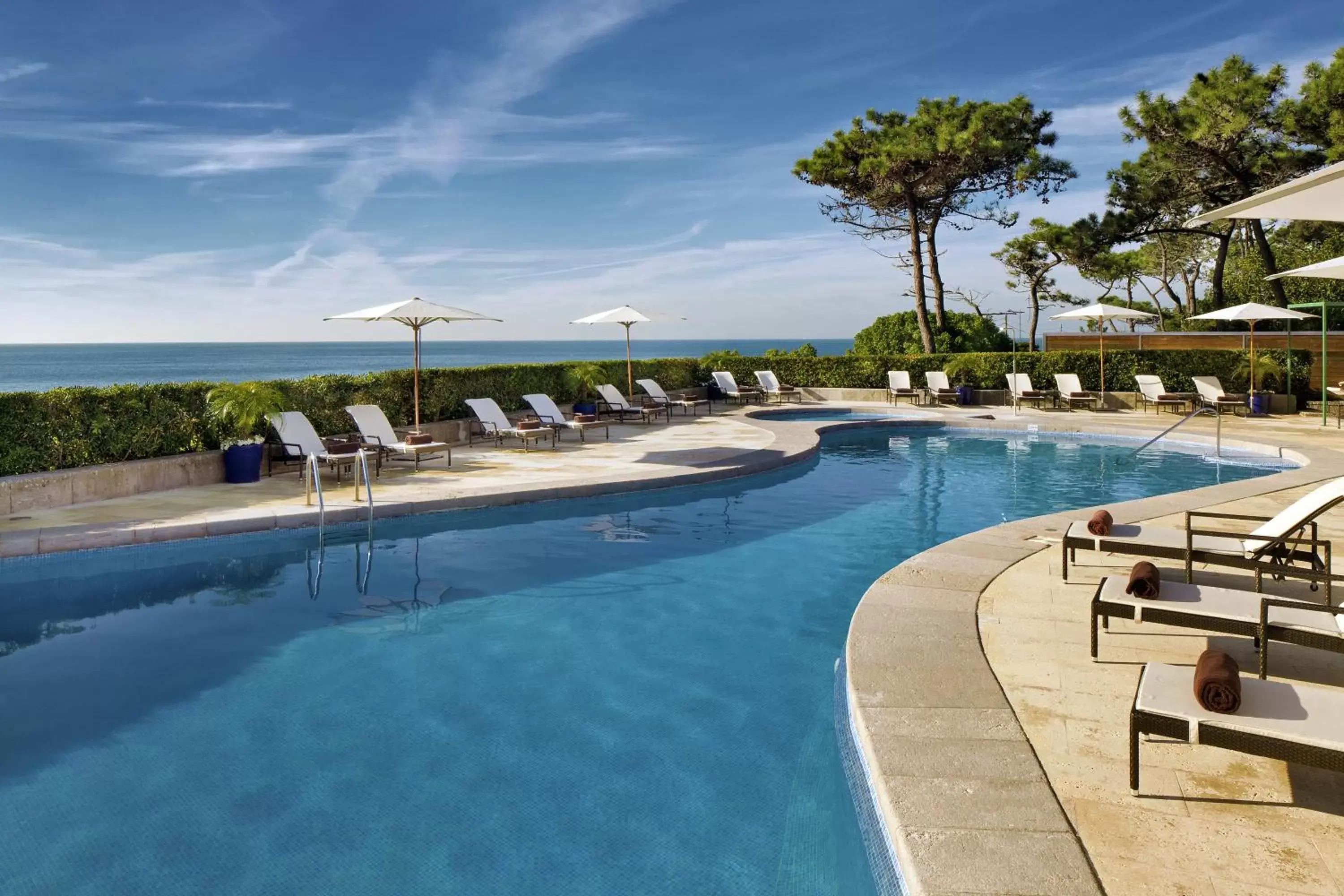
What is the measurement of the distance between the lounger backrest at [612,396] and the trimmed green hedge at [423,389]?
3.21ft

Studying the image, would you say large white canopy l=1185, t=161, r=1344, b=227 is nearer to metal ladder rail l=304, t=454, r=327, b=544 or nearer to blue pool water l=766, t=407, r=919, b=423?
metal ladder rail l=304, t=454, r=327, b=544

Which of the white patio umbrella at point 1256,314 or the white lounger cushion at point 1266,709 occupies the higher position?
the white patio umbrella at point 1256,314

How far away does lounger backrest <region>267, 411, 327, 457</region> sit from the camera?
10297 millimetres

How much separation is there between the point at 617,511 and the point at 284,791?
589cm

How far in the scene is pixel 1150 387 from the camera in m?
18.1

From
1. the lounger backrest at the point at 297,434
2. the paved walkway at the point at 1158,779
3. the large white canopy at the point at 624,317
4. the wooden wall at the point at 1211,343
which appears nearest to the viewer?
the paved walkway at the point at 1158,779

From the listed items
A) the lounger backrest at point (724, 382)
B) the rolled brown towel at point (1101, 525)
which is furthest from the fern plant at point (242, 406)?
the lounger backrest at point (724, 382)

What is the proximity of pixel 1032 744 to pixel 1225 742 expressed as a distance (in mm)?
721

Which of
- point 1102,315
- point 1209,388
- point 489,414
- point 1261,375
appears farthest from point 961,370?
point 489,414

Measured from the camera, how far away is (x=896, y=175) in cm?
2427

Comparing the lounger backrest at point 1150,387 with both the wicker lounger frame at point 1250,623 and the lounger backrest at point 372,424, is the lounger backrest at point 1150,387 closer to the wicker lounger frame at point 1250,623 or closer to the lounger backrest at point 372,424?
the lounger backrest at point 372,424

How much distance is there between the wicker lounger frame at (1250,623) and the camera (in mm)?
3559

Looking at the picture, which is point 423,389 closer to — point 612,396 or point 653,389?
point 612,396

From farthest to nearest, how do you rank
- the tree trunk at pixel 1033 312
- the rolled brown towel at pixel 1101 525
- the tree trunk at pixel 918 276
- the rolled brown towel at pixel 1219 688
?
the tree trunk at pixel 1033 312, the tree trunk at pixel 918 276, the rolled brown towel at pixel 1101 525, the rolled brown towel at pixel 1219 688
